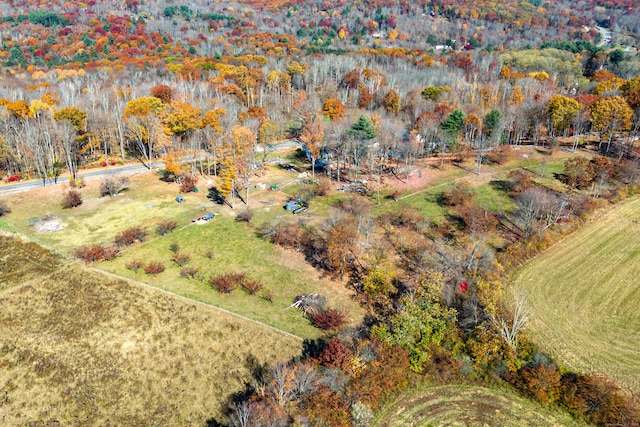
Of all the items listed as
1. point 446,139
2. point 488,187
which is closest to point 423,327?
point 488,187

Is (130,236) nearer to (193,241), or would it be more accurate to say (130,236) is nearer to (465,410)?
(193,241)

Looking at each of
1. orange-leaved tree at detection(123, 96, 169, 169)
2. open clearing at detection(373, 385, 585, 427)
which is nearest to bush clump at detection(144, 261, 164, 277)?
open clearing at detection(373, 385, 585, 427)

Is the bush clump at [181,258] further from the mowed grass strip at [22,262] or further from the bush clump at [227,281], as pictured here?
the mowed grass strip at [22,262]

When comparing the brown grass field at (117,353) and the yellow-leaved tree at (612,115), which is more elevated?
the yellow-leaved tree at (612,115)

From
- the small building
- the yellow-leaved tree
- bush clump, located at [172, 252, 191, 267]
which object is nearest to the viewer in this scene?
bush clump, located at [172, 252, 191, 267]

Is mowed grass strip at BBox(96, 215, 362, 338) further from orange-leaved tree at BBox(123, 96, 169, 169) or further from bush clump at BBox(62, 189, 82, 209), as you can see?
orange-leaved tree at BBox(123, 96, 169, 169)

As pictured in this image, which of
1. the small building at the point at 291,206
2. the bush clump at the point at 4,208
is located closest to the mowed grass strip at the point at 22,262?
the bush clump at the point at 4,208

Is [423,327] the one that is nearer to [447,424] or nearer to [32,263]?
[447,424]
